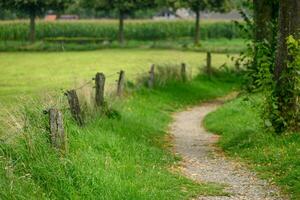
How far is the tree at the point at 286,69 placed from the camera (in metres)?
15.0

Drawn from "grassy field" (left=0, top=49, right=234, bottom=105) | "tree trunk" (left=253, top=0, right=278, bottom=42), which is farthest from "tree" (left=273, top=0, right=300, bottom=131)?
"grassy field" (left=0, top=49, right=234, bottom=105)

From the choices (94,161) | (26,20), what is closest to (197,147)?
(94,161)

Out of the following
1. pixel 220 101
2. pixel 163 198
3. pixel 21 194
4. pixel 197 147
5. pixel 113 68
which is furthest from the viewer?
pixel 113 68

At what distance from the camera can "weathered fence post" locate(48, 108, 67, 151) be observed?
1004 centimetres

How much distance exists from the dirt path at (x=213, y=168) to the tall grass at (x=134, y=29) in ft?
177

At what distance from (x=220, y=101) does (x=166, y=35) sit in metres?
56.2

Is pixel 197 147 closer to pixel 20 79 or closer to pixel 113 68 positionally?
pixel 20 79

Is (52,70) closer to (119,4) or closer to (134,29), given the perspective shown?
(119,4)

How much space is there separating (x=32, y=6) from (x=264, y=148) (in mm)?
60237

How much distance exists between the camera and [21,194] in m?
8.23

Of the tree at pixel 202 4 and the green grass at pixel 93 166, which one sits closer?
the green grass at pixel 93 166

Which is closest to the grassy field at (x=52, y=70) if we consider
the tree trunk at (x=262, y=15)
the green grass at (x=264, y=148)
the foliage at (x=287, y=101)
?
the tree trunk at (x=262, y=15)

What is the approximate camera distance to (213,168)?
43.8ft

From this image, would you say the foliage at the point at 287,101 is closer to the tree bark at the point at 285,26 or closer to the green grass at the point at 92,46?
the tree bark at the point at 285,26
